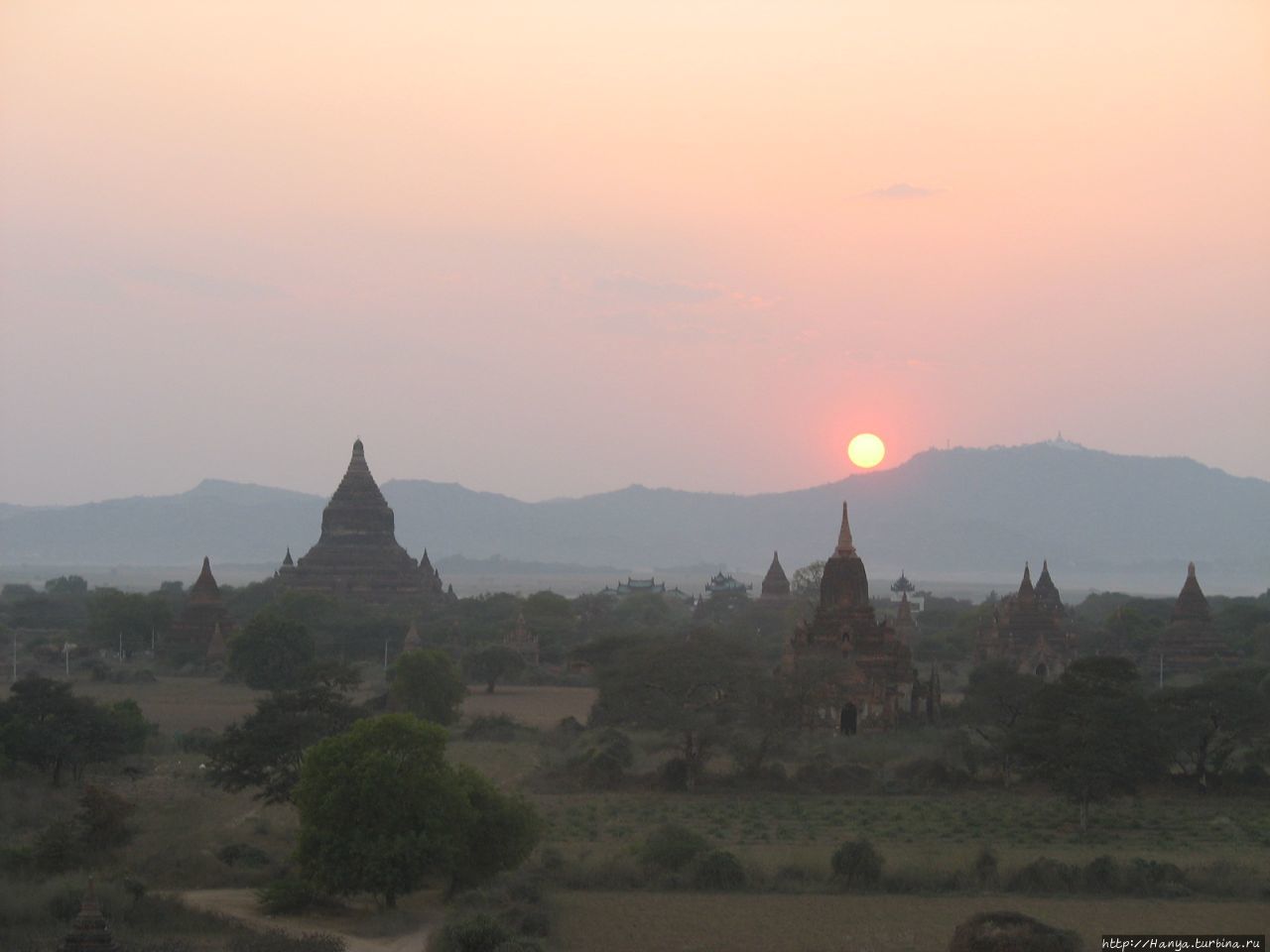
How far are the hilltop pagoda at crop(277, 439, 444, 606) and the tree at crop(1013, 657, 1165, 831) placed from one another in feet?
208

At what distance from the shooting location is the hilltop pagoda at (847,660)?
53.4m

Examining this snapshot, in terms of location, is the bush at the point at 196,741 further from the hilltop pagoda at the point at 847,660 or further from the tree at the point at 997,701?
the tree at the point at 997,701

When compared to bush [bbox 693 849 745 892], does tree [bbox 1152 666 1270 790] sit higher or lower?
higher

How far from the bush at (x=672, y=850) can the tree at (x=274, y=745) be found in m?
8.26

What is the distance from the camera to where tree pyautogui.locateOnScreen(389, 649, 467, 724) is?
52406 millimetres

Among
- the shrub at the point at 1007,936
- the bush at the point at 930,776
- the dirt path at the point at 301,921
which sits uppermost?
the bush at the point at 930,776

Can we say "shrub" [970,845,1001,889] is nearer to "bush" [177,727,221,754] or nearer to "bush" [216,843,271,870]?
"bush" [216,843,271,870]

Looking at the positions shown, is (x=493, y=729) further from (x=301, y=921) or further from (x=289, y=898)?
(x=301, y=921)

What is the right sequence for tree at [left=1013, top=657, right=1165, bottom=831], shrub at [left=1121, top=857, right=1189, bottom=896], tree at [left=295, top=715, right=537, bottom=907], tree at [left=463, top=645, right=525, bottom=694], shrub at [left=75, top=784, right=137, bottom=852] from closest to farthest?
tree at [left=295, top=715, right=537, bottom=907] < shrub at [left=1121, top=857, right=1189, bottom=896] < shrub at [left=75, top=784, right=137, bottom=852] < tree at [left=1013, top=657, right=1165, bottom=831] < tree at [left=463, top=645, right=525, bottom=694]

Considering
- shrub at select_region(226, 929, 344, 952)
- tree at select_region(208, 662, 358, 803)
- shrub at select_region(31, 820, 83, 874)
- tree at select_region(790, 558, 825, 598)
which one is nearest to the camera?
shrub at select_region(226, 929, 344, 952)

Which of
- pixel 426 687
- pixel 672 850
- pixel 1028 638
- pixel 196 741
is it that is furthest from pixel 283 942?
pixel 1028 638

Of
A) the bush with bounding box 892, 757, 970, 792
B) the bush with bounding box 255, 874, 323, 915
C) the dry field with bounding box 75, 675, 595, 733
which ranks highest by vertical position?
the dry field with bounding box 75, 675, 595, 733

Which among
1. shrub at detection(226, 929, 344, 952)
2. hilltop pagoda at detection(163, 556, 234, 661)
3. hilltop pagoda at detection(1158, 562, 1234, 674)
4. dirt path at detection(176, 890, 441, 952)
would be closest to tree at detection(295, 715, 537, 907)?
dirt path at detection(176, 890, 441, 952)

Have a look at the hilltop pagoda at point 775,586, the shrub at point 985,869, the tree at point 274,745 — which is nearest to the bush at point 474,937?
the shrub at point 985,869
